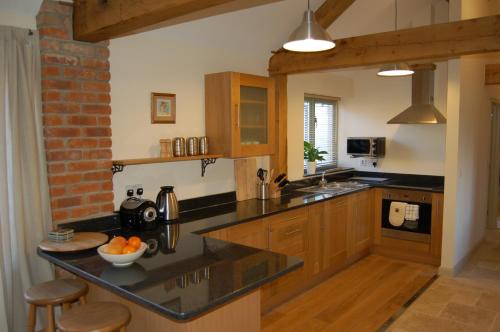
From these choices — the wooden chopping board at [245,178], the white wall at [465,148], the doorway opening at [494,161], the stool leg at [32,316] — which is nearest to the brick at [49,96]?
the stool leg at [32,316]

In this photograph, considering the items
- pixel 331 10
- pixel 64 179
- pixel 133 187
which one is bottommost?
pixel 133 187

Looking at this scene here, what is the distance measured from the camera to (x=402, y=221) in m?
4.71

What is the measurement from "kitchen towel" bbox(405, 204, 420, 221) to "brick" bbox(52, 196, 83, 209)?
349 cm

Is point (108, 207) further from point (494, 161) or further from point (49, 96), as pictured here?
point (494, 161)

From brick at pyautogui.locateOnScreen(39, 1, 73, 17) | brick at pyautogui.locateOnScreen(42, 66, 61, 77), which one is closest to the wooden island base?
brick at pyautogui.locateOnScreen(42, 66, 61, 77)

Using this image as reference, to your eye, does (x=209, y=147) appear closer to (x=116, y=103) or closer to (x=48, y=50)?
(x=116, y=103)

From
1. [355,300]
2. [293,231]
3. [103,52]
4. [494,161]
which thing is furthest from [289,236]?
[494,161]

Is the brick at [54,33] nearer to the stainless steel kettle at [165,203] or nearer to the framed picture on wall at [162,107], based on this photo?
the framed picture on wall at [162,107]

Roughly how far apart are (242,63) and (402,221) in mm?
2567

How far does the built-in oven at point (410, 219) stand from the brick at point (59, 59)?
12.1ft

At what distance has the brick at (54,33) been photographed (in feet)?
8.28

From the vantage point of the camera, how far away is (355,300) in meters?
3.71

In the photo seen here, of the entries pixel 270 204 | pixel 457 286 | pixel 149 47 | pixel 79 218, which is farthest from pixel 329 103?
pixel 79 218

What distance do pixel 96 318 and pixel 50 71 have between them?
157 cm
